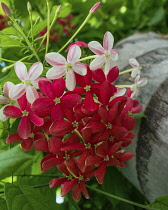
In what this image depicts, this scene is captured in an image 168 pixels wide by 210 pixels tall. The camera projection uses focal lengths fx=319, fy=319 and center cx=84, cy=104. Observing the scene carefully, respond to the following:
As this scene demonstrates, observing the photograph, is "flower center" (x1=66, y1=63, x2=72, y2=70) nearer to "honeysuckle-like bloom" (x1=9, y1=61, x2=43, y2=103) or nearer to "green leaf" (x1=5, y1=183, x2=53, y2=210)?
"honeysuckle-like bloom" (x1=9, y1=61, x2=43, y2=103)

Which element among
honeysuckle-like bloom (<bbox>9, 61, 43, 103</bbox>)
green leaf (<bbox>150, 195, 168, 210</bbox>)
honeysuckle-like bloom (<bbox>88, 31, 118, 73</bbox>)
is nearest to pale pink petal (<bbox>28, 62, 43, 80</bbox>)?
honeysuckle-like bloom (<bbox>9, 61, 43, 103</bbox>)

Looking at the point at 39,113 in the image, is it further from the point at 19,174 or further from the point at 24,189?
the point at 19,174

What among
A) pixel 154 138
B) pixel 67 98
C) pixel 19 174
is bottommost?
pixel 19 174

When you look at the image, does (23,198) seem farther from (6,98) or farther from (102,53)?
(102,53)

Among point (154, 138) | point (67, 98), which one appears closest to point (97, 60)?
point (67, 98)

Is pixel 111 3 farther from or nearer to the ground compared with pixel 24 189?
farther from the ground

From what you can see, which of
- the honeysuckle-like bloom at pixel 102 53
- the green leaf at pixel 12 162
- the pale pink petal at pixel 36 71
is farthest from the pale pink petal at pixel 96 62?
the green leaf at pixel 12 162
